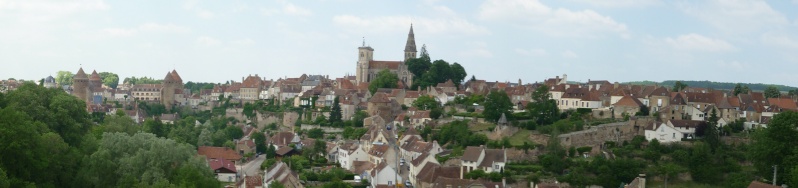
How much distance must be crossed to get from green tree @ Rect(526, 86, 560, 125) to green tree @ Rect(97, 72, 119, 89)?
291 ft

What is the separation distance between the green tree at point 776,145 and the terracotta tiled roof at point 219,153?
33182 millimetres

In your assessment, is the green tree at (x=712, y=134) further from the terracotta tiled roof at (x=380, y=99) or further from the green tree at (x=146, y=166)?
the green tree at (x=146, y=166)

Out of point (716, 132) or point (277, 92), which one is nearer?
point (716, 132)

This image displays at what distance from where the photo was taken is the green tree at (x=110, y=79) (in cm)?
13312

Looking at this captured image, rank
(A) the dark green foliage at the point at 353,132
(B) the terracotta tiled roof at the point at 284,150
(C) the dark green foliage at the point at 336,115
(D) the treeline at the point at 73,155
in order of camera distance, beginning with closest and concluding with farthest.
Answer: (D) the treeline at the point at 73,155 → (B) the terracotta tiled roof at the point at 284,150 → (A) the dark green foliage at the point at 353,132 → (C) the dark green foliage at the point at 336,115

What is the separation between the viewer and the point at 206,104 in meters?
94.2

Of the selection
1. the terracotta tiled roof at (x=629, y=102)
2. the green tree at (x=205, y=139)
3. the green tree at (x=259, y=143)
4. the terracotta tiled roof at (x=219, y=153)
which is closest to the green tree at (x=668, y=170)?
the terracotta tiled roof at (x=629, y=102)

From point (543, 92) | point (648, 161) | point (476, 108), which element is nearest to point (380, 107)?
point (476, 108)

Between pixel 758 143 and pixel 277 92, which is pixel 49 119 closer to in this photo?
pixel 758 143

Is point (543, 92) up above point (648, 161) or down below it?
above

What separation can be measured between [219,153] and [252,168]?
17.8 feet

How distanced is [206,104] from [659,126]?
178ft

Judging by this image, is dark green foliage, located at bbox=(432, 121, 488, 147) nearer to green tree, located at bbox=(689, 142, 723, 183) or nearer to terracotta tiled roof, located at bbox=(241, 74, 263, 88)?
green tree, located at bbox=(689, 142, 723, 183)

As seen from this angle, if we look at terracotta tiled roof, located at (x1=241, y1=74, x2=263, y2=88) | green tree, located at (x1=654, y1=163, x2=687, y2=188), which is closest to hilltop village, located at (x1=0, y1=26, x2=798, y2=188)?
green tree, located at (x1=654, y1=163, x2=687, y2=188)
